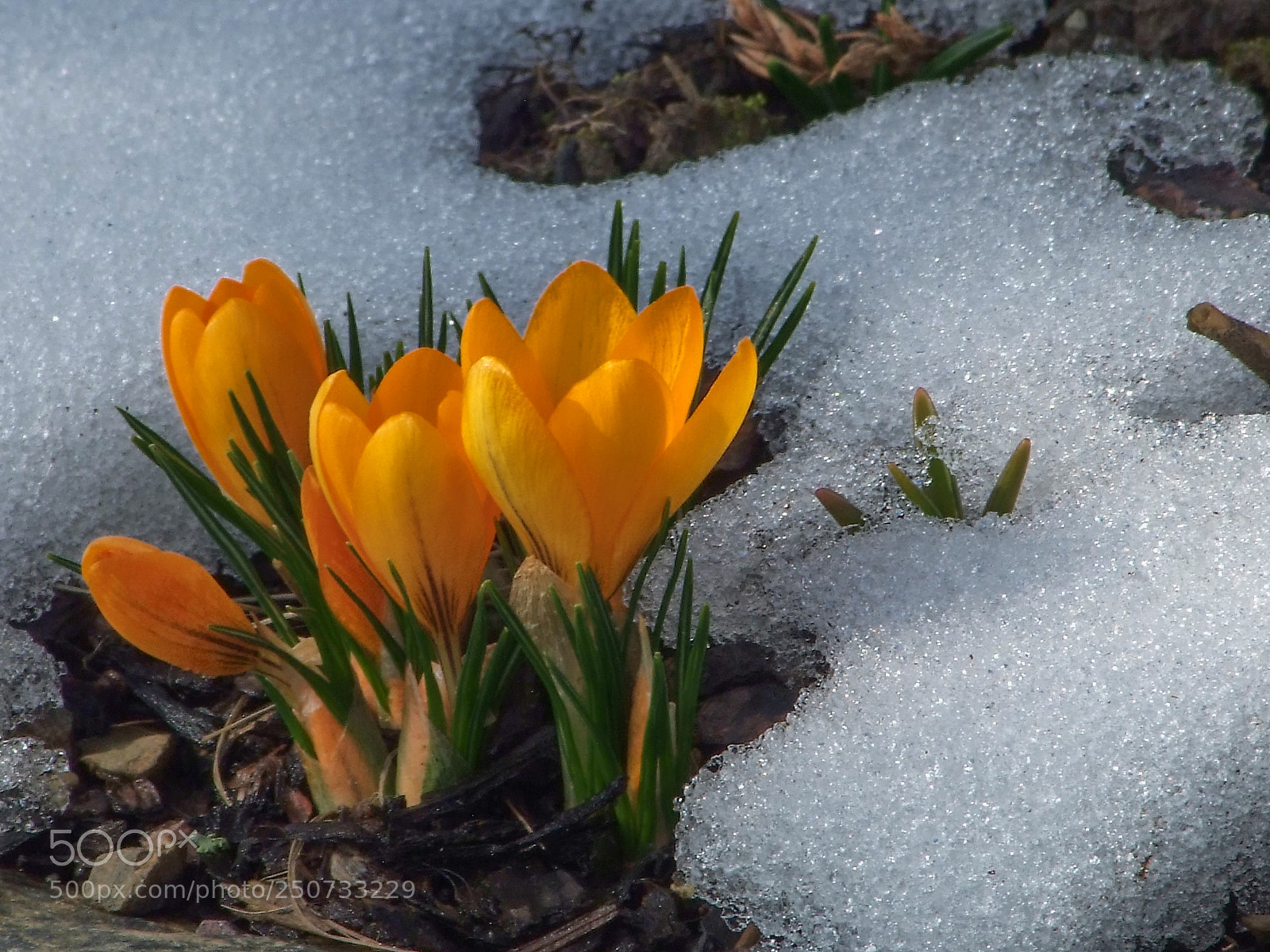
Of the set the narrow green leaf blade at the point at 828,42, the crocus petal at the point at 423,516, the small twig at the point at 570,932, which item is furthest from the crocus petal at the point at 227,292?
the narrow green leaf blade at the point at 828,42

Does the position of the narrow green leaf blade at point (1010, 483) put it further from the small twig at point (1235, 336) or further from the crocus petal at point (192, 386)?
the crocus petal at point (192, 386)

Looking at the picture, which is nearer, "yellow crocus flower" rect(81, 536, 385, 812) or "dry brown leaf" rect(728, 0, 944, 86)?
"yellow crocus flower" rect(81, 536, 385, 812)

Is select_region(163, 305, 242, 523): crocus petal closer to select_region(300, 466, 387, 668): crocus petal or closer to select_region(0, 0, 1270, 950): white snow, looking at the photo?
select_region(300, 466, 387, 668): crocus petal

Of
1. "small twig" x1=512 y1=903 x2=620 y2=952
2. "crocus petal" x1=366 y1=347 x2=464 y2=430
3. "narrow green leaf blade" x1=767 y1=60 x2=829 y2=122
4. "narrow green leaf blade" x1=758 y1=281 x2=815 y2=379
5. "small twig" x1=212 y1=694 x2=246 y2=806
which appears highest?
"narrow green leaf blade" x1=767 y1=60 x2=829 y2=122

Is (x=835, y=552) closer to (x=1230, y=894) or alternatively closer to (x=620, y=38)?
(x=1230, y=894)

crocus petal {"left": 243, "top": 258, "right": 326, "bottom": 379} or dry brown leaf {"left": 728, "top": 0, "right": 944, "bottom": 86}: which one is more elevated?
dry brown leaf {"left": 728, "top": 0, "right": 944, "bottom": 86}

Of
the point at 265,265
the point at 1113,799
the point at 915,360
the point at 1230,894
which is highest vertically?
the point at 265,265

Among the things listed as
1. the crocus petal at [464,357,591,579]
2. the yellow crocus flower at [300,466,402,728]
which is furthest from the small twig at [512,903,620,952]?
the crocus petal at [464,357,591,579]

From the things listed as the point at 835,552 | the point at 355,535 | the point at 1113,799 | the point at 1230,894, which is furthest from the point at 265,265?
the point at 1230,894
